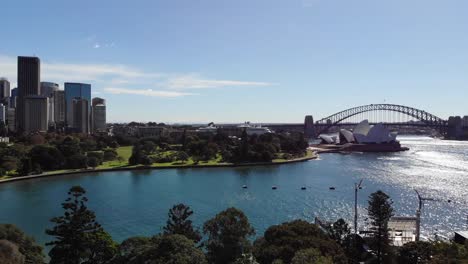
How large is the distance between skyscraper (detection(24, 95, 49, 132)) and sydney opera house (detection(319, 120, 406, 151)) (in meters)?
72.0

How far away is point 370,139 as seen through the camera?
258 feet

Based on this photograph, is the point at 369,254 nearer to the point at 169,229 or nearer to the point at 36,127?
the point at 169,229

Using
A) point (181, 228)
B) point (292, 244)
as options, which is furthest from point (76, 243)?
point (292, 244)

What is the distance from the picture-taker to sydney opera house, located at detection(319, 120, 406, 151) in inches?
2980

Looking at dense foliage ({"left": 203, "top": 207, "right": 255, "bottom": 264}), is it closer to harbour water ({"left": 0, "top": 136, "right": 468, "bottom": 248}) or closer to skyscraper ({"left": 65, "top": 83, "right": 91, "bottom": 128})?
harbour water ({"left": 0, "top": 136, "right": 468, "bottom": 248})

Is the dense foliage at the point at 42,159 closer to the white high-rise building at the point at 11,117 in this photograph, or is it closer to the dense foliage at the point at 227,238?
the dense foliage at the point at 227,238

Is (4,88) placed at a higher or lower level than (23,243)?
higher

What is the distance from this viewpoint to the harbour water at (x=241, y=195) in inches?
873

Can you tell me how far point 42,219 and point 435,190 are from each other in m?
26.7

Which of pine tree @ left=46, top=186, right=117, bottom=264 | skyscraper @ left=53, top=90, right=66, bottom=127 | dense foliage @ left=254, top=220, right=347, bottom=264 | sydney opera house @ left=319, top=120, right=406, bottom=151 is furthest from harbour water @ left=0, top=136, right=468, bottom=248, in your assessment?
skyscraper @ left=53, top=90, right=66, bottom=127

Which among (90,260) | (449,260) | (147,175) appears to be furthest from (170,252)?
(147,175)

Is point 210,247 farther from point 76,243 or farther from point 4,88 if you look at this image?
point 4,88

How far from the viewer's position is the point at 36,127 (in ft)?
331

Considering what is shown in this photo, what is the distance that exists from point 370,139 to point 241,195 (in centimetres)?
5540
